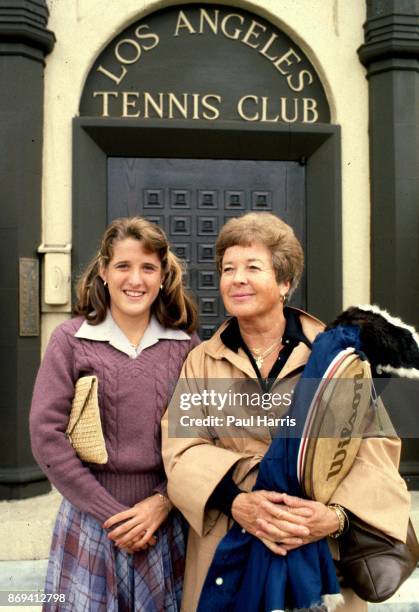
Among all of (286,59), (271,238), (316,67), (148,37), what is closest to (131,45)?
(148,37)

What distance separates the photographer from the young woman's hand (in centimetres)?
212

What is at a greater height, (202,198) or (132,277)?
(202,198)

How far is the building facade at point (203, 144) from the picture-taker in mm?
4801

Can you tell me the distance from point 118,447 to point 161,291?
25.0 inches

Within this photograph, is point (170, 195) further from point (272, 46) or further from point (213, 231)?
point (272, 46)

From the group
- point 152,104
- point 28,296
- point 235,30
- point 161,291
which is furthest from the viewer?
point 235,30

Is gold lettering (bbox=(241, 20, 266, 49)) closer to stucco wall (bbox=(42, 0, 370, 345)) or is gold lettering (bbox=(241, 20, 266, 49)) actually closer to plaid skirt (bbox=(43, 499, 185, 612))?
stucco wall (bbox=(42, 0, 370, 345))

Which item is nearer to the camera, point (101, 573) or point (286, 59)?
point (101, 573)

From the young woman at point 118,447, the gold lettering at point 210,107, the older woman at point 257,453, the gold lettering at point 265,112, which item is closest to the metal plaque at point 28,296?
the gold lettering at point 210,107

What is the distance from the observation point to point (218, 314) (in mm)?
5418

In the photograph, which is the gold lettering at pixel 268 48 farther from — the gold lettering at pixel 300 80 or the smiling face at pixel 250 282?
the smiling face at pixel 250 282

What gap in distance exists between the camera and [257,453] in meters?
2.05

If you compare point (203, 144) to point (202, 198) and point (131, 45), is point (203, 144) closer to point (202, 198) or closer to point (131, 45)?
point (202, 198)

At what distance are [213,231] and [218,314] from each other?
28.7 inches
